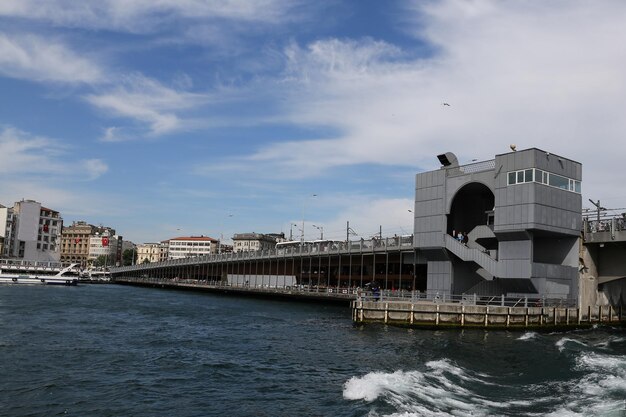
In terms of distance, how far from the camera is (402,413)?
20125mm

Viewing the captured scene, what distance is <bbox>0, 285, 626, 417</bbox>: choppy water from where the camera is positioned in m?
21.5

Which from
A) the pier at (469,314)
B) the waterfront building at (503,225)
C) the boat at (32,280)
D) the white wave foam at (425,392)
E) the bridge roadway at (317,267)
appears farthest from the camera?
the boat at (32,280)

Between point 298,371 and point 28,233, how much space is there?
597 feet

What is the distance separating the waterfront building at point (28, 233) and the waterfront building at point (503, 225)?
160078mm

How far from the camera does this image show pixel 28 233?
185 meters

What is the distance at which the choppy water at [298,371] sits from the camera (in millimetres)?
21500

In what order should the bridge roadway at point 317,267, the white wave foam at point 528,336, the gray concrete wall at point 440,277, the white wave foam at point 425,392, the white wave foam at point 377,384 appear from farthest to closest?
the bridge roadway at point 317,267 < the gray concrete wall at point 440,277 < the white wave foam at point 528,336 < the white wave foam at point 377,384 < the white wave foam at point 425,392

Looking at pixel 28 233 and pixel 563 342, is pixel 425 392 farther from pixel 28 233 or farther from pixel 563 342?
pixel 28 233

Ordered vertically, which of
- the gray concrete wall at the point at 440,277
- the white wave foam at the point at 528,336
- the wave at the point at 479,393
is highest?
the gray concrete wall at the point at 440,277

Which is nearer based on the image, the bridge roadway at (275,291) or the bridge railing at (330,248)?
the bridge railing at (330,248)

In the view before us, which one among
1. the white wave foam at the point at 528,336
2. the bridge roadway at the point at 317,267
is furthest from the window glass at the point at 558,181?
the bridge roadway at the point at 317,267

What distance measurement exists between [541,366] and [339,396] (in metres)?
14.9

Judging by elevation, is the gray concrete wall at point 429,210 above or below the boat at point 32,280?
above

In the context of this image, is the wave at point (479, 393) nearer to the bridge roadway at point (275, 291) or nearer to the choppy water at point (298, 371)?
the choppy water at point (298, 371)
